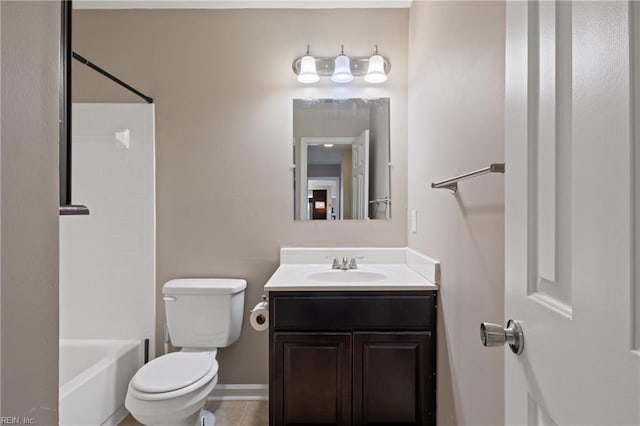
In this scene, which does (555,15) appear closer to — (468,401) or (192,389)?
(468,401)

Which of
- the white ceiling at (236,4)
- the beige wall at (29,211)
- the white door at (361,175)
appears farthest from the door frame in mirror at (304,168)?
the beige wall at (29,211)

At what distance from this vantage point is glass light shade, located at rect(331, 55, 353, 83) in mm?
2180

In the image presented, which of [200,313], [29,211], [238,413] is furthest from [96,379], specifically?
[29,211]

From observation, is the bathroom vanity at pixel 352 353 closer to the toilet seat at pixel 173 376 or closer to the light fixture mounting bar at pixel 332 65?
the toilet seat at pixel 173 376

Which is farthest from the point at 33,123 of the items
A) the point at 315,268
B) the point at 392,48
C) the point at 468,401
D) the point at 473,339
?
the point at 392,48

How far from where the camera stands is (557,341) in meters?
0.52

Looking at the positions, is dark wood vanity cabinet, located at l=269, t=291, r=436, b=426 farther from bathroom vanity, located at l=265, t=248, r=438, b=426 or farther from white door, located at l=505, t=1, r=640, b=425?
white door, located at l=505, t=1, r=640, b=425

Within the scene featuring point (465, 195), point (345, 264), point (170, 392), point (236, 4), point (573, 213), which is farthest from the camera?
point (236, 4)

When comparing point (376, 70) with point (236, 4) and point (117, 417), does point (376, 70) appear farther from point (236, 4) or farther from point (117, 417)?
point (117, 417)

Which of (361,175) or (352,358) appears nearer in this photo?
(352,358)

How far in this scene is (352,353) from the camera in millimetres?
1641

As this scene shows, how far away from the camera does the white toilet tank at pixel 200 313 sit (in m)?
2.06

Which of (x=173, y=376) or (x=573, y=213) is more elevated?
(x=573, y=213)

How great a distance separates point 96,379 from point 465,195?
1.96 meters
